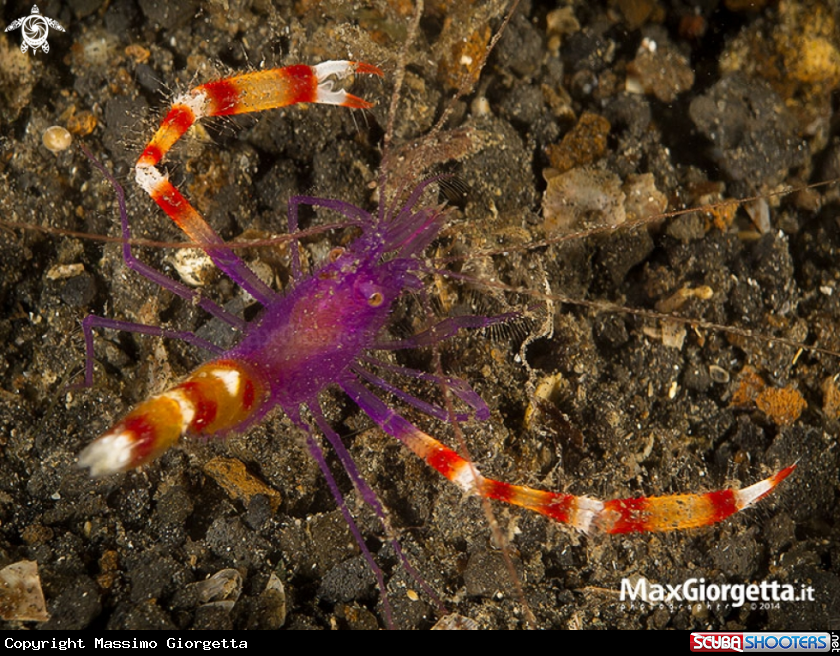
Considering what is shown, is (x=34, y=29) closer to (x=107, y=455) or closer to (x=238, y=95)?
(x=238, y=95)

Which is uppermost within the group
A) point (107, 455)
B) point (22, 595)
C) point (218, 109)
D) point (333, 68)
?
point (333, 68)

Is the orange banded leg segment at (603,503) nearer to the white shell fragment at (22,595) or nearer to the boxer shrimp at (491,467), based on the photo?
the boxer shrimp at (491,467)

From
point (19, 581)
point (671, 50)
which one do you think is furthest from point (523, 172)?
point (19, 581)

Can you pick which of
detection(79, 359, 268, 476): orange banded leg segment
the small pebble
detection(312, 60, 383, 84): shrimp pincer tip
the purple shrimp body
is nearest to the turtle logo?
the small pebble

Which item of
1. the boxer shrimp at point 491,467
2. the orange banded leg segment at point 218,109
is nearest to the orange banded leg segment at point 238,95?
the orange banded leg segment at point 218,109

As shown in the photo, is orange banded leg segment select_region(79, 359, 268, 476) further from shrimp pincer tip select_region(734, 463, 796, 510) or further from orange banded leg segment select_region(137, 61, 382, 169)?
shrimp pincer tip select_region(734, 463, 796, 510)

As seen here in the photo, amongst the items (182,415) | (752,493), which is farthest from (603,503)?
(182,415)
